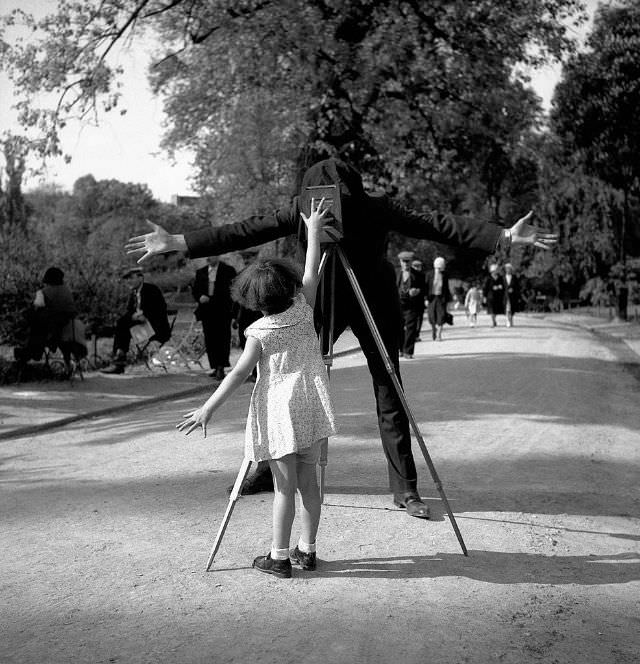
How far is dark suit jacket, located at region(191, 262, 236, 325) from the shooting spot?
1438cm

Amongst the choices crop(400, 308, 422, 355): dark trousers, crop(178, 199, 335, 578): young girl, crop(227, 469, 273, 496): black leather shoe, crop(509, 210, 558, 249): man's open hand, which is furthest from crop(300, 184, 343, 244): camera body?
crop(400, 308, 422, 355): dark trousers

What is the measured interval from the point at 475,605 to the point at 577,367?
1211cm

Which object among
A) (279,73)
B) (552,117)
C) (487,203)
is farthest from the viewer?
(487,203)

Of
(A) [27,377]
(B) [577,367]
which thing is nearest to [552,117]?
(B) [577,367]

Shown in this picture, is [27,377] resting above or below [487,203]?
below

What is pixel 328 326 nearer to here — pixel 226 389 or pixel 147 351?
pixel 226 389

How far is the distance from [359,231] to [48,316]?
8.22m

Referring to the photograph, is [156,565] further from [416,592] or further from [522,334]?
[522,334]

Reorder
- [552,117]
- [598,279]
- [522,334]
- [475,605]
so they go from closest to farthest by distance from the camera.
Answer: [475,605] → [522,334] → [552,117] → [598,279]

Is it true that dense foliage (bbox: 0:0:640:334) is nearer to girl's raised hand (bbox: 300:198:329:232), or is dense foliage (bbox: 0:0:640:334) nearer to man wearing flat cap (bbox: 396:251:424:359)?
man wearing flat cap (bbox: 396:251:424:359)

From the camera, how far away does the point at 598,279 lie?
40438 mm

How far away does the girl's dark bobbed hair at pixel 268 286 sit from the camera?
168 inches

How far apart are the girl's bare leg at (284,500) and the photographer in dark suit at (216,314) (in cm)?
993

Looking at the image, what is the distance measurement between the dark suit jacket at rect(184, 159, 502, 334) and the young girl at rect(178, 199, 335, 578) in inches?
32.5
